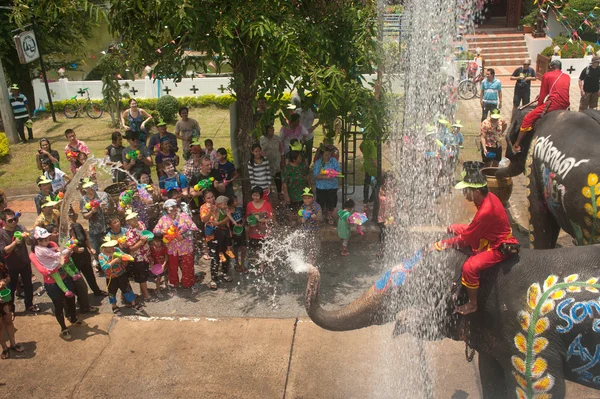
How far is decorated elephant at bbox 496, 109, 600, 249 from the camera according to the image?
625 cm

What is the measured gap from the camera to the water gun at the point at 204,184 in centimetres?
953

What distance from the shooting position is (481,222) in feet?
16.3

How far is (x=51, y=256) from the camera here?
24.1 feet

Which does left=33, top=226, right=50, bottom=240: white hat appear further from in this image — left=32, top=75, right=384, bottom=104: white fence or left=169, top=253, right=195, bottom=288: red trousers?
left=32, top=75, right=384, bottom=104: white fence

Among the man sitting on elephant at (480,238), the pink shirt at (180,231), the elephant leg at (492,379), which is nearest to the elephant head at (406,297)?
the man sitting on elephant at (480,238)

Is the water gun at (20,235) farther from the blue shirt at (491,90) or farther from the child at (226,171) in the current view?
the blue shirt at (491,90)

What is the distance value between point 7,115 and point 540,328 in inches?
600

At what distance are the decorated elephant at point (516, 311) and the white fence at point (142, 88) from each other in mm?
15143

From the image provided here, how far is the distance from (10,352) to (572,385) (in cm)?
637

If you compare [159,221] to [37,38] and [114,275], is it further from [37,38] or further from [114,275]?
[37,38]

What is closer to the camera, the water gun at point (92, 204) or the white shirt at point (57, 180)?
the water gun at point (92, 204)

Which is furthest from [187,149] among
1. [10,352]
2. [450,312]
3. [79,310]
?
[450,312]

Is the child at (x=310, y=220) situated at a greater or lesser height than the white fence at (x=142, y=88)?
lesser

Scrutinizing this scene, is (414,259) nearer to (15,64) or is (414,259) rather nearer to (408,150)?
(408,150)
